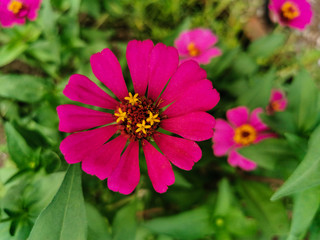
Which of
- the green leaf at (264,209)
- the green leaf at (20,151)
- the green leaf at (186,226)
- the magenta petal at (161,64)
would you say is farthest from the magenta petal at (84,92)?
the green leaf at (264,209)

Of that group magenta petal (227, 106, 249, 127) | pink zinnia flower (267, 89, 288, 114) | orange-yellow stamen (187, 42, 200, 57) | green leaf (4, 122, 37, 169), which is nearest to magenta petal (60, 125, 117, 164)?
green leaf (4, 122, 37, 169)

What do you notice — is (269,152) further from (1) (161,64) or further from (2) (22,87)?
(2) (22,87)

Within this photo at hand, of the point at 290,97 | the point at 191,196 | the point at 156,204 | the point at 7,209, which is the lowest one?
the point at 156,204

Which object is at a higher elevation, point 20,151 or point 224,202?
point 20,151

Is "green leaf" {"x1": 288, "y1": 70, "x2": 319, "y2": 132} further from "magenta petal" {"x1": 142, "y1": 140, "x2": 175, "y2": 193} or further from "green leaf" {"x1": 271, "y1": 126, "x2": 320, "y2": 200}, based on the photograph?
"magenta petal" {"x1": 142, "y1": 140, "x2": 175, "y2": 193}

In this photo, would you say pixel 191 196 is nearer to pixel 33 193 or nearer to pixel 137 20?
pixel 33 193

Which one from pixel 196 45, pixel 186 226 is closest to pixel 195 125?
pixel 186 226

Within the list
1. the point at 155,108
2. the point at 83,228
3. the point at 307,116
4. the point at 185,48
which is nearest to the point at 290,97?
the point at 307,116
